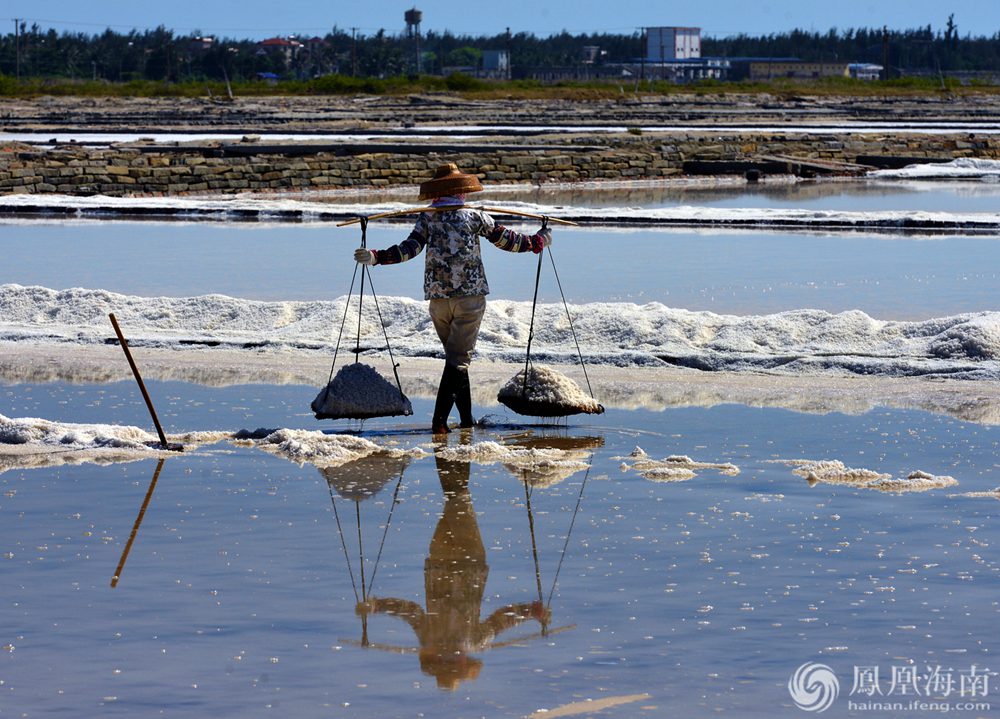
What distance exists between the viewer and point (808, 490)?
6734 millimetres

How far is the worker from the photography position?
7.93 m

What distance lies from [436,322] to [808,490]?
2.18 meters

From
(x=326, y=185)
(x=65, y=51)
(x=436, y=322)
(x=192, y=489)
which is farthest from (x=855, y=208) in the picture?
(x=65, y=51)

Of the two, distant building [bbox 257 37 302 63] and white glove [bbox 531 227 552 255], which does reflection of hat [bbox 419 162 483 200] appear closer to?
white glove [bbox 531 227 552 255]

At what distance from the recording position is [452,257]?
26.0ft

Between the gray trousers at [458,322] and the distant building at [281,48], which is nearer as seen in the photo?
the gray trousers at [458,322]

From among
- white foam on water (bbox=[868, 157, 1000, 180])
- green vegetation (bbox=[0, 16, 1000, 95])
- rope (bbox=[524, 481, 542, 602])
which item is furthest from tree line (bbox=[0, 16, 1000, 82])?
rope (bbox=[524, 481, 542, 602])

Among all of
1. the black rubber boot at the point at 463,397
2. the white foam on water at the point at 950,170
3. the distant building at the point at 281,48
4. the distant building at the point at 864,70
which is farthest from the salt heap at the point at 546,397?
the distant building at the point at 864,70

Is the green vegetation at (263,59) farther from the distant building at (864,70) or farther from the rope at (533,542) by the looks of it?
the rope at (533,542)

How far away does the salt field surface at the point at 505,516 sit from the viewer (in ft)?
14.9

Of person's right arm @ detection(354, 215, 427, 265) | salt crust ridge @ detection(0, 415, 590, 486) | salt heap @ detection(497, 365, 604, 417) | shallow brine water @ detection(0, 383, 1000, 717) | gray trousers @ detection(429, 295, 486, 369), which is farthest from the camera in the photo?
salt heap @ detection(497, 365, 604, 417)

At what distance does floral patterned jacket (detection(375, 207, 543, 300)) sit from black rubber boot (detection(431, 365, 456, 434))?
1.27 ft
